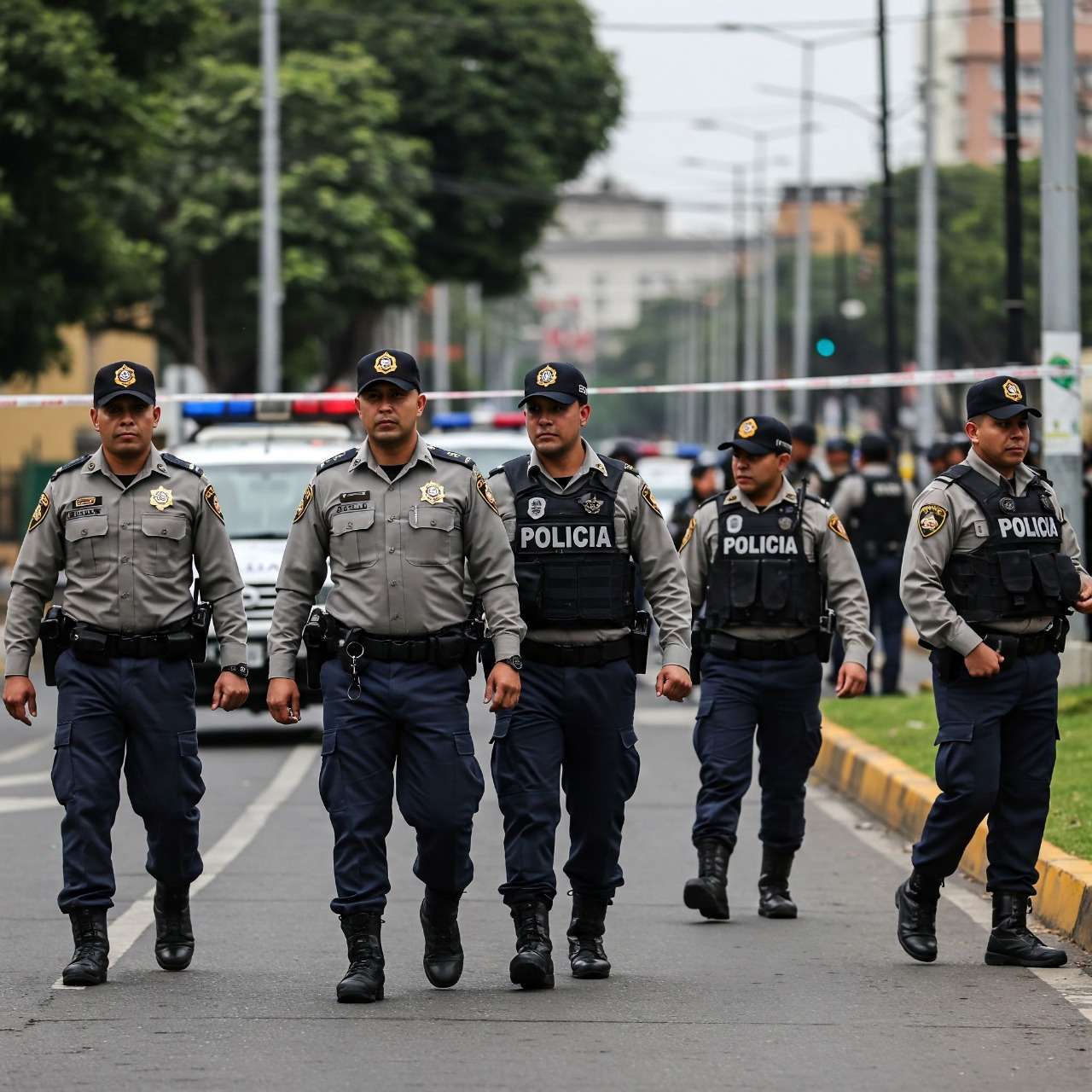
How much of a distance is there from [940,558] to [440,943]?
2.00 metres

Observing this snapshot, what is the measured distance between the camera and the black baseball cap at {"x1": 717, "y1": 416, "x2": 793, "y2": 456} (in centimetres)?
917

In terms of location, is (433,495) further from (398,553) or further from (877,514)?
(877,514)

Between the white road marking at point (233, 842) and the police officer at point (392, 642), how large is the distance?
1096mm

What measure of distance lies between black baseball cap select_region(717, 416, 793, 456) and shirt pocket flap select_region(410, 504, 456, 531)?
192 cm

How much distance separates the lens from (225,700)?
7703 mm

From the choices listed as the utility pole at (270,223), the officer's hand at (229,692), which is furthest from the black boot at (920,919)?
the utility pole at (270,223)

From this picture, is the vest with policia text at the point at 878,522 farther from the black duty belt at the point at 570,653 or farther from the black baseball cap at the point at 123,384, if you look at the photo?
the black baseball cap at the point at 123,384

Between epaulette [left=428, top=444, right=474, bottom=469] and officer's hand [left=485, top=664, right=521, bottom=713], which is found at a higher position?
epaulette [left=428, top=444, right=474, bottom=469]

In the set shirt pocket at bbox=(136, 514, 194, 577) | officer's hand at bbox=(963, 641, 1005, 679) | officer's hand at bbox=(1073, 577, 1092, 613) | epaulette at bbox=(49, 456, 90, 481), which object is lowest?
officer's hand at bbox=(963, 641, 1005, 679)

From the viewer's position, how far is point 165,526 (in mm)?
7781

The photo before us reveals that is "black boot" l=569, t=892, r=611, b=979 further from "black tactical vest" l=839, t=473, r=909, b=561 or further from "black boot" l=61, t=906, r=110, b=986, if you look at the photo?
"black tactical vest" l=839, t=473, r=909, b=561

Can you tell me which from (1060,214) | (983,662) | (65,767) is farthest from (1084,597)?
(1060,214)

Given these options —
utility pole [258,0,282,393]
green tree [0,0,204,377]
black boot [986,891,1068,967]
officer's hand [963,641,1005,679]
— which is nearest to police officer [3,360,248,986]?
officer's hand [963,641,1005,679]

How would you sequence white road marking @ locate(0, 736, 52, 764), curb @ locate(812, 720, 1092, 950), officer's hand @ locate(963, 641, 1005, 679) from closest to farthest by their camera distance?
1. officer's hand @ locate(963, 641, 1005, 679)
2. curb @ locate(812, 720, 1092, 950)
3. white road marking @ locate(0, 736, 52, 764)
